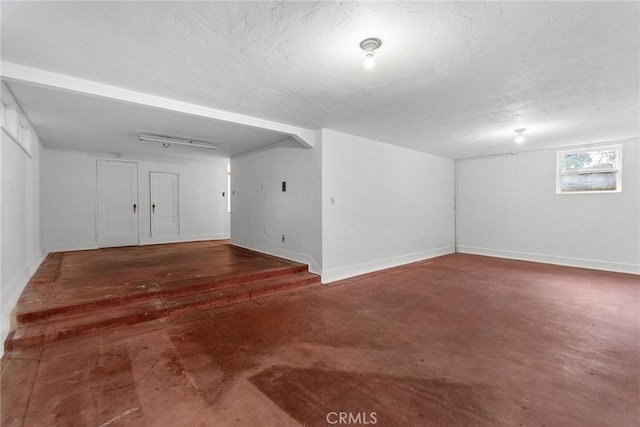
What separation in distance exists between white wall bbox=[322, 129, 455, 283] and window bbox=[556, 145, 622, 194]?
231 cm

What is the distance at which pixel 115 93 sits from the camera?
2.86 metres

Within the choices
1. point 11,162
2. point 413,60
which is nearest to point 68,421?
point 11,162

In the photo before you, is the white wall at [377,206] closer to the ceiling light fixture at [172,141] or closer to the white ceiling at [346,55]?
the white ceiling at [346,55]

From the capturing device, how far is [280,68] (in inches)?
97.4

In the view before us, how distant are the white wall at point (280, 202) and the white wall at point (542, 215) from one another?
15.6 ft

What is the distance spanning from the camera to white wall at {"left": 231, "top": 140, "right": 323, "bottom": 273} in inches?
184

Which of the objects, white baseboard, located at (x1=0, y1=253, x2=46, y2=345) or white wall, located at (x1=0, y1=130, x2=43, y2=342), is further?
white wall, located at (x1=0, y1=130, x2=43, y2=342)

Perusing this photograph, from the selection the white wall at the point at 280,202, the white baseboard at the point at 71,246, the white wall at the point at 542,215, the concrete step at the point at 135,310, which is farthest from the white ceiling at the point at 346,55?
the white baseboard at the point at 71,246

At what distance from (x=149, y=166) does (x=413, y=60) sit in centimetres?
730

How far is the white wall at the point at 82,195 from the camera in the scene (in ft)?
20.1

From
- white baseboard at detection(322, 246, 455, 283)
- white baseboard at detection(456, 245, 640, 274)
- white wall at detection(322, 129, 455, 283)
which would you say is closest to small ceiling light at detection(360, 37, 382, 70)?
white wall at detection(322, 129, 455, 283)

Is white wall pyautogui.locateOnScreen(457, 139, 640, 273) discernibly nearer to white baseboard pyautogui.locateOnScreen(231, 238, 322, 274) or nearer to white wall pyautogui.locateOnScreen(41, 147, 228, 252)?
white baseboard pyautogui.locateOnScreen(231, 238, 322, 274)

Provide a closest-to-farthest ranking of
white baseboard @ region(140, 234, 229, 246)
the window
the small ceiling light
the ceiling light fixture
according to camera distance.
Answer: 1. the small ceiling light
2. the ceiling light fixture
3. the window
4. white baseboard @ region(140, 234, 229, 246)

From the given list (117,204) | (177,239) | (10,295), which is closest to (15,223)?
(10,295)
